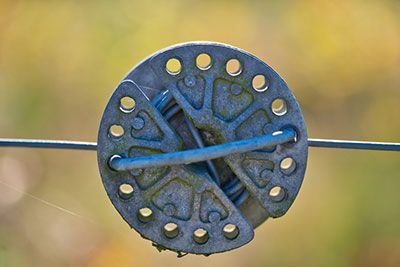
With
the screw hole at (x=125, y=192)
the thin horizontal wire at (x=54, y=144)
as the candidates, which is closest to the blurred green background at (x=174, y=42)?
the thin horizontal wire at (x=54, y=144)

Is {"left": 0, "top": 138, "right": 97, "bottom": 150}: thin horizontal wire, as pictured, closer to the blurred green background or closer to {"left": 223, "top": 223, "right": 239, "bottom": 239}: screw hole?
{"left": 223, "top": 223, "right": 239, "bottom": 239}: screw hole

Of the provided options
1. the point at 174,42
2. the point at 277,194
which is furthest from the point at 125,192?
the point at 174,42

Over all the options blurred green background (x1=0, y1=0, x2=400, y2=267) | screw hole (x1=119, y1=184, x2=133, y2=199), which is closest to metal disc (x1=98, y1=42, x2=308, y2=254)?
screw hole (x1=119, y1=184, x2=133, y2=199)

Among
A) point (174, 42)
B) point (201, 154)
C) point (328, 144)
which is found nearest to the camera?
point (201, 154)

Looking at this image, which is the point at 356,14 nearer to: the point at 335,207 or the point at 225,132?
the point at 335,207

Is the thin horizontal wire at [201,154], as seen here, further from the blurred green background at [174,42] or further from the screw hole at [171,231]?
the blurred green background at [174,42]

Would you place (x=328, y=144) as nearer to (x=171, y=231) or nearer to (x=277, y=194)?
(x=277, y=194)
